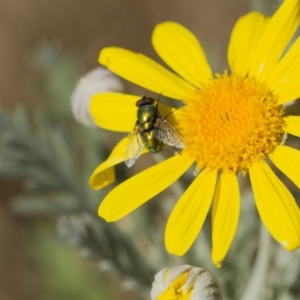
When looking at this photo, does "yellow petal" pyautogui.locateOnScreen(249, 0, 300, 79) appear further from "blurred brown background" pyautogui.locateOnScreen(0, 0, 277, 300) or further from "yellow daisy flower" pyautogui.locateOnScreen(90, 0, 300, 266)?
"blurred brown background" pyautogui.locateOnScreen(0, 0, 277, 300)

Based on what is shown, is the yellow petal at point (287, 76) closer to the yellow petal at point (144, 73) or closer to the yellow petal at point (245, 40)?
the yellow petal at point (245, 40)

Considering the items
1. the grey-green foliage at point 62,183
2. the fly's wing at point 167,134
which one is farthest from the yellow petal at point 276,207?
the grey-green foliage at point 62,183

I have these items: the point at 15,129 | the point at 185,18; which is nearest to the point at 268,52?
the point at 15,129

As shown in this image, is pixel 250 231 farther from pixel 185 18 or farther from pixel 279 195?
pixel 185 18

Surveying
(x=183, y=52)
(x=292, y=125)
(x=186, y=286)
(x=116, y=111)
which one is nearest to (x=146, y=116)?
(x=116, y=111)

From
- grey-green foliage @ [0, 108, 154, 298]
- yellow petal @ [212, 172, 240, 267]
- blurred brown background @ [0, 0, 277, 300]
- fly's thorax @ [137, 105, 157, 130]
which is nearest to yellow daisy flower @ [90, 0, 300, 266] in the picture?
yellow petal @ [212, 172, 240, 267]

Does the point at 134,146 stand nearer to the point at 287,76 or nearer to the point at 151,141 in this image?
the point at 151,141
